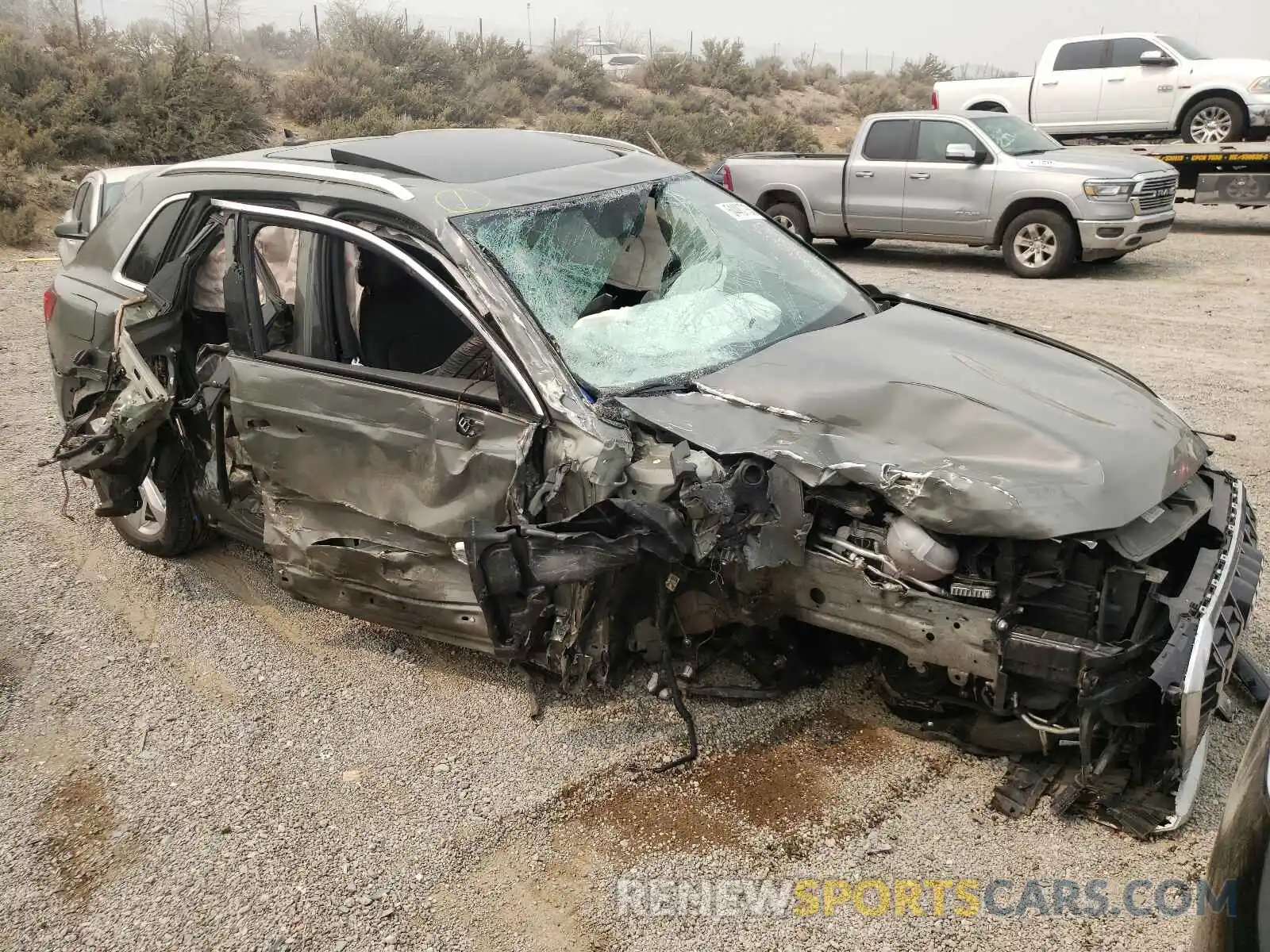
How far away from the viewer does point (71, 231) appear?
693 cm

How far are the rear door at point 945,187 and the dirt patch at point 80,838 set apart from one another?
10.3 meters

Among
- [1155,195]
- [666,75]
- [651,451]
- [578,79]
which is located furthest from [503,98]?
[651,451]

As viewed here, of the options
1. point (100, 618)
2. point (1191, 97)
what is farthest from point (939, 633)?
point (1191, 97)

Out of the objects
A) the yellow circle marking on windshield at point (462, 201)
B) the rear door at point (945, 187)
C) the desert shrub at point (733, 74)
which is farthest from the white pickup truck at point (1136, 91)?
the yellow circle marking on windshield at point (462, 201)

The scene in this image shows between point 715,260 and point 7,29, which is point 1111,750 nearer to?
point 715,260

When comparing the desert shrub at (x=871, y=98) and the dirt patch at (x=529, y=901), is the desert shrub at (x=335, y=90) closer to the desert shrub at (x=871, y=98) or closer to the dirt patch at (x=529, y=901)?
the desert shrub at (x=871, y=98)

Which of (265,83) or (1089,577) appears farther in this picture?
(265,83)

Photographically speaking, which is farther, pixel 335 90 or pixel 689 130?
pixel 689 130

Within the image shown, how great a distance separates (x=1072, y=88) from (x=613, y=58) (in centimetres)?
3185

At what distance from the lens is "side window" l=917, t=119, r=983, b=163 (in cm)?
1132

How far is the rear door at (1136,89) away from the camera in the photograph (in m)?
14.8

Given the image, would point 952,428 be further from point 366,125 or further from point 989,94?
point 366,125

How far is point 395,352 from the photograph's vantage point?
400 cm

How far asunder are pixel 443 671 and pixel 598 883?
4.21 feet
